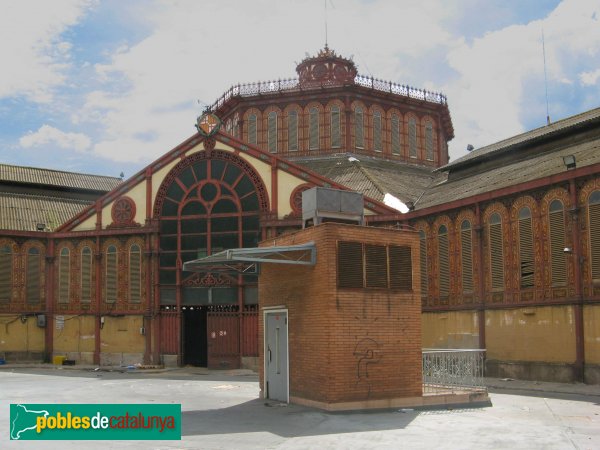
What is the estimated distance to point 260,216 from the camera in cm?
3653

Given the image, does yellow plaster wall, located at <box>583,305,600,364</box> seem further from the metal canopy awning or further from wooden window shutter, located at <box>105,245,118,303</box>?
wooden window shutter, located at <box>105,245,118,303</box>

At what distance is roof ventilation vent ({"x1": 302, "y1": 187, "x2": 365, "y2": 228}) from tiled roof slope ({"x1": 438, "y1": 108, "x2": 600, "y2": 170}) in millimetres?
14470

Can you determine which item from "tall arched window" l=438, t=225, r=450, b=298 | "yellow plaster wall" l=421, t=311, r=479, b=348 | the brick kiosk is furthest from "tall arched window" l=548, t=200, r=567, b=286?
the brick kiosk

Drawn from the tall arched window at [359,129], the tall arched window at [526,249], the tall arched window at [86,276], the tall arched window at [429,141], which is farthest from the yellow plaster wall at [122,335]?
the tall arched window at [429,141]

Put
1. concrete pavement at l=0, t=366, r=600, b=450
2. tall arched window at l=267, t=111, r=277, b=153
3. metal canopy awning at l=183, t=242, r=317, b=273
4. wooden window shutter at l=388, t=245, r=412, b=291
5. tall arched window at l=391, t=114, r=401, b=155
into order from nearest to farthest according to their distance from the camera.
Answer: concrete pavement at l=0, t=366, r=600, b=450 → metal canopy awning at l=183, t=242, r=317, b=273 → wooden window shutter at l=388, t=245, r=412, b=291 → tall arched window at l=267, t=111, r=277, b=153 → tall arched window at l=391, t=114, r=401, b=155

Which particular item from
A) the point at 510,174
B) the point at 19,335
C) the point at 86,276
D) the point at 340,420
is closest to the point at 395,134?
the point at 510,174

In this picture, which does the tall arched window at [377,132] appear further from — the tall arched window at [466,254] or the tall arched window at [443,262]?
the tall arched window at [466,254]

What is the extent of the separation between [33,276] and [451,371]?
27.1 metres

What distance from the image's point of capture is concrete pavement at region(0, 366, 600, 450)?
45.9ft

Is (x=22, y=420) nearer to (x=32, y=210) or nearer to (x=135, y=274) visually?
(x=135, y=274)

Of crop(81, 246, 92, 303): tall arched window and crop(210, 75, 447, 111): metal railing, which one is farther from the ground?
crop(210, 75, 447, 111): metal railing

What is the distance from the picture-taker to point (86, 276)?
3969 centimetres

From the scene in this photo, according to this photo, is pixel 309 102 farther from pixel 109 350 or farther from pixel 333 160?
pixel 109 350

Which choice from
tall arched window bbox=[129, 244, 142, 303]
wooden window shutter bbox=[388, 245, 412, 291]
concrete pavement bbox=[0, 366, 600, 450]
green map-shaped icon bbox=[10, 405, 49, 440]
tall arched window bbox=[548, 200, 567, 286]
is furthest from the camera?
tall arched window bbox=[129, 244, 142, 303]
